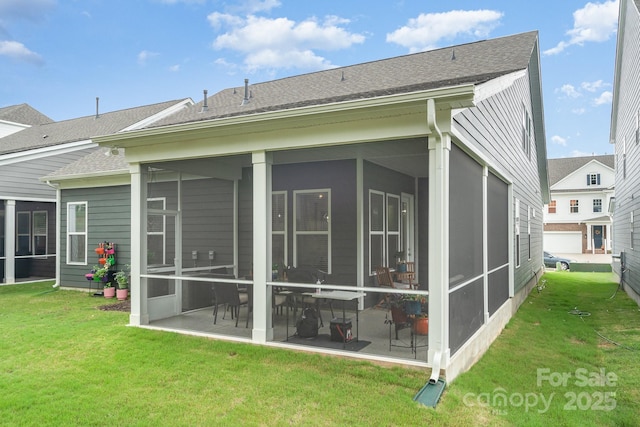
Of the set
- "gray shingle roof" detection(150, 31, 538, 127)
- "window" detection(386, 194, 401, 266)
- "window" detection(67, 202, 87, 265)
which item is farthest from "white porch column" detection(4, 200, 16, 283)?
"window" detection(386, 194, 401, 266)

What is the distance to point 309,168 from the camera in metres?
8.30

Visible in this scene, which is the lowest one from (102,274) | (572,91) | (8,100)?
(102,274)

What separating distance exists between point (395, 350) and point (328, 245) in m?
3.14

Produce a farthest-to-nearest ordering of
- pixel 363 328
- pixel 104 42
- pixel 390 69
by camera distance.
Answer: pixel 104 42, pixel 390 69, pixel 363 328

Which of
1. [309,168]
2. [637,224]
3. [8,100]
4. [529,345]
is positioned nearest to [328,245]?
[309,168]

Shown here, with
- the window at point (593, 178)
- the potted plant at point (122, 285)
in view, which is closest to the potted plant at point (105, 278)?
the potted plant at point (122, 285)

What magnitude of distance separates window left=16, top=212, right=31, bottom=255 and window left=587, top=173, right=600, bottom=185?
3506 centimetres

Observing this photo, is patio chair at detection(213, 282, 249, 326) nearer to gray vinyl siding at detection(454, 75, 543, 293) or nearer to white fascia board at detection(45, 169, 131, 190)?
gray vinyl siding at detection(454, 75, 543, 293)

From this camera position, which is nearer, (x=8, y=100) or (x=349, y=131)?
(x=349, y=131)

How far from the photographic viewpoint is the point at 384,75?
8438 mm

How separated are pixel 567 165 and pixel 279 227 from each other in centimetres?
3477

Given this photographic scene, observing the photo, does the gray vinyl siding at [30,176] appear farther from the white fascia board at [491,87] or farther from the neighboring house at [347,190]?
the white fascia board at [491,87]

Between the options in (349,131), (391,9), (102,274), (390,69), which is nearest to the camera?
(349,131)

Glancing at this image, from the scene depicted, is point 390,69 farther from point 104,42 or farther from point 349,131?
point 104,42
